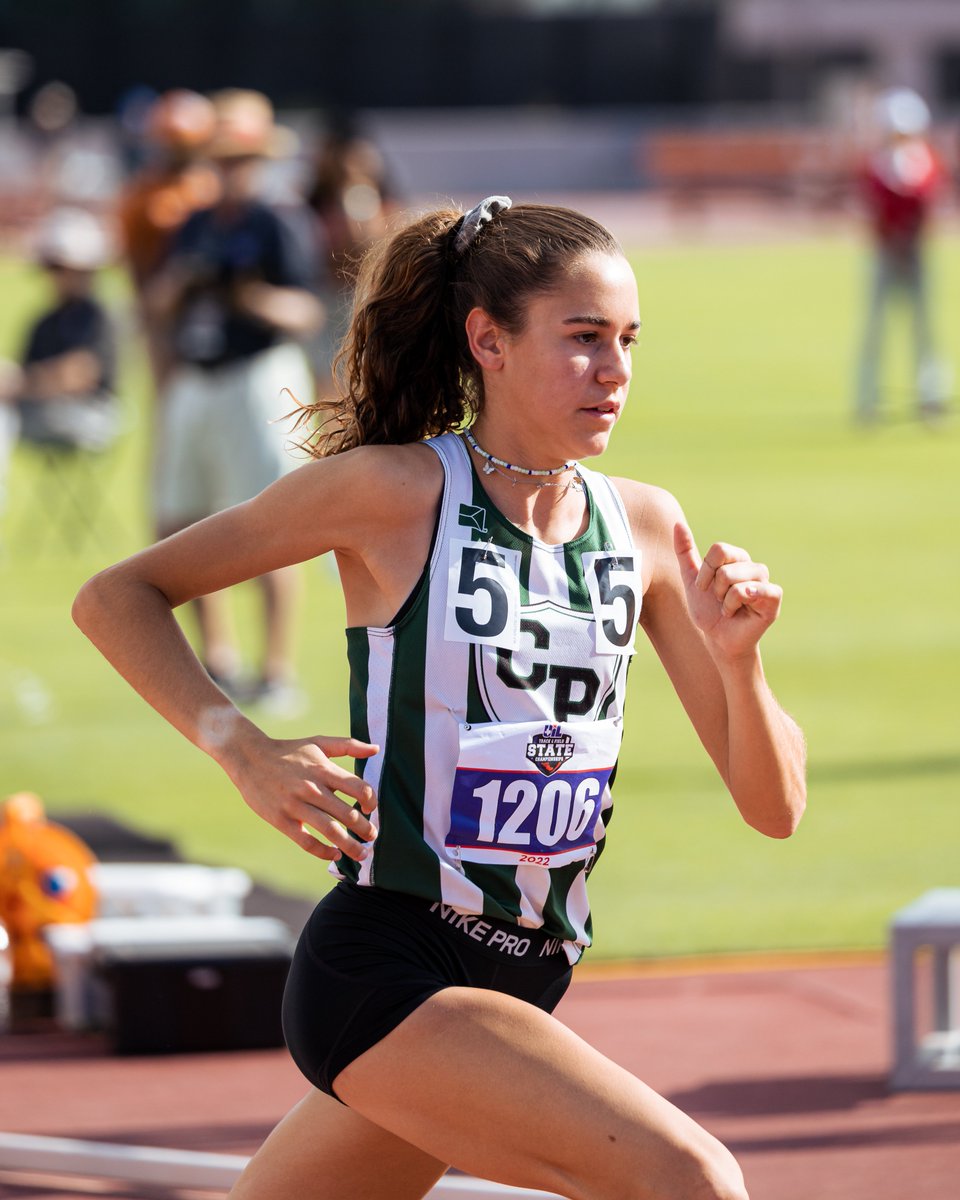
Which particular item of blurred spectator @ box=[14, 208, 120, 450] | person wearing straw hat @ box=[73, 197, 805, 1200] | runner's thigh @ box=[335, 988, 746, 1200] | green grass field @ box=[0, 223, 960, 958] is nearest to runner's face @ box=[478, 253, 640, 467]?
person wearing straw hat @ box=[73, 197, 805, 1200]

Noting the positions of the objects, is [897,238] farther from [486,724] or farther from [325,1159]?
[325,1159]

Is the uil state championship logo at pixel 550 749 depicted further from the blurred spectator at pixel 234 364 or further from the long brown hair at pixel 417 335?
the blurred spectator at pixel 234 364

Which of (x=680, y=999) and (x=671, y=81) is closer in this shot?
(x=680, y=999)

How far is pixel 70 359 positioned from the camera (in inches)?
534

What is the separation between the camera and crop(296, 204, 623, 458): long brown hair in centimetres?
336

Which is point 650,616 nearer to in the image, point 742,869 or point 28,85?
point 742,869

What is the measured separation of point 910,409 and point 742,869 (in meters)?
13.4

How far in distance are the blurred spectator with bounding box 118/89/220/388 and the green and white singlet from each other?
23.7 ft

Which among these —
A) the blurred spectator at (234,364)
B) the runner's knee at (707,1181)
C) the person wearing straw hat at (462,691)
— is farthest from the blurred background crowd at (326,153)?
the runner's knee at (707,1181)

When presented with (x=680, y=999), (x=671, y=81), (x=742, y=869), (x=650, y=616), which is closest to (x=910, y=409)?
(x=742, y=869)

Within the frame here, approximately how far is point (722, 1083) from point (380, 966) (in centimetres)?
246

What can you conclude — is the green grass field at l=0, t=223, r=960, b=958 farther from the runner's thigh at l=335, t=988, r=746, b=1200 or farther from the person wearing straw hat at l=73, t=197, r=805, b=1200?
the runner's thigh at l=335, t=988, r=746, b=1200

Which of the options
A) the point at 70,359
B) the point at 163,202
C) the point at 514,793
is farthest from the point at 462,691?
the point at 70,359

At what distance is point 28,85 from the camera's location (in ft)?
198
